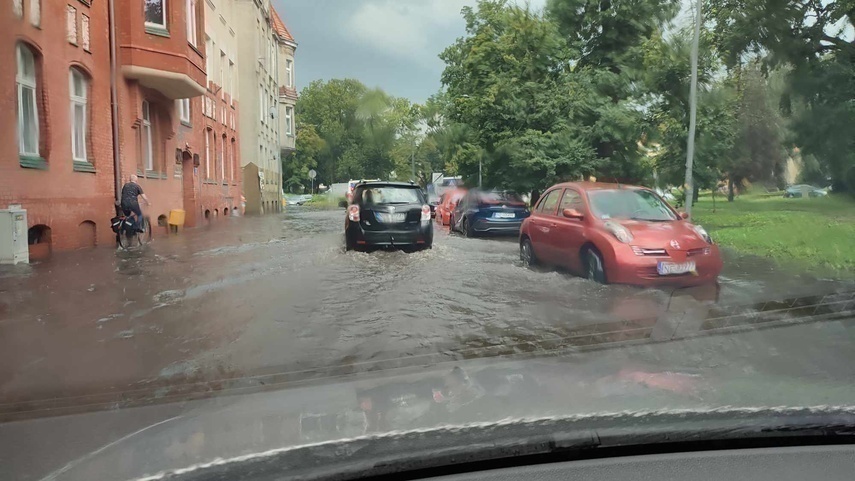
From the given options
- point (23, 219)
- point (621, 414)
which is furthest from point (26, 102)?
point (621, 414)

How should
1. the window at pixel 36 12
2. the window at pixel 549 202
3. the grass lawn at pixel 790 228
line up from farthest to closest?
the grass lawn at pixel 790 228, the window at pixel 549 202, the window at pixel 36 12

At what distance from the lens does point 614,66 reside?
869 inches

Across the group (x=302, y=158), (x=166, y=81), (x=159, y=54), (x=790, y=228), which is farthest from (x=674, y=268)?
(x=302, y=158)

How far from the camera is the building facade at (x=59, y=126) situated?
10.5 meters

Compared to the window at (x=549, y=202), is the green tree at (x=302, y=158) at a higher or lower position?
higher

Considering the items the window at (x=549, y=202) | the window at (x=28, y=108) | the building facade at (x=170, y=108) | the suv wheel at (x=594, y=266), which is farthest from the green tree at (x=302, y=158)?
the suv wheel at (x=594, y=266)

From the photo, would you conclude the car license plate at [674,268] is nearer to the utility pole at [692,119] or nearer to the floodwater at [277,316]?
the floodwater at [277,316]

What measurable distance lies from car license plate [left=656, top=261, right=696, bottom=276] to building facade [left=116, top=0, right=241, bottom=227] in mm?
13068

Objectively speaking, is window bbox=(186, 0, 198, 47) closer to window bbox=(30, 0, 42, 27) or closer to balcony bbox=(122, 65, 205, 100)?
balcony bbox=(122, 65, 205, 100)

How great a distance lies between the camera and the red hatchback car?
8539 millimetres

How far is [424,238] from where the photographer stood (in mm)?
13367

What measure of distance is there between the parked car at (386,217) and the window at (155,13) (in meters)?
8.20

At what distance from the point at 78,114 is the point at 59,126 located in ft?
5.12

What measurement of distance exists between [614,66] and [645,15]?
70.9 inches
